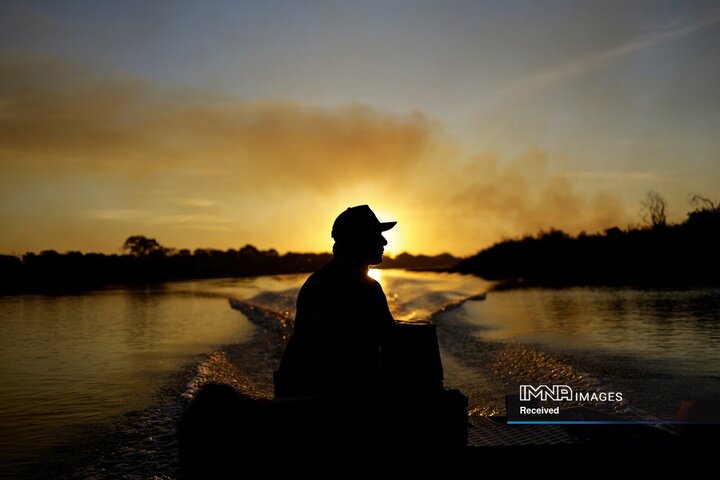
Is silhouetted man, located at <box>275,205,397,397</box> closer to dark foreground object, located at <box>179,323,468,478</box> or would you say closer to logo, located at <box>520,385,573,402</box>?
dark foreground object, located at <box>179,323,468,478</box>

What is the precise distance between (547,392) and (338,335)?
7347mm

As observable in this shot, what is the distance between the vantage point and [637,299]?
26.3 metres

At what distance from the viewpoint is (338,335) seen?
422 cm

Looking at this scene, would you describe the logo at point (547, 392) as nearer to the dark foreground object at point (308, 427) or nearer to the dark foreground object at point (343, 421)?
the dark foreground object at point (343, 421)

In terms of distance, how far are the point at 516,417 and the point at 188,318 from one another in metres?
23.7

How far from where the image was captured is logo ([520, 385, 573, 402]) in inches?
372

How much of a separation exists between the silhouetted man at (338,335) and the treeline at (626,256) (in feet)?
119

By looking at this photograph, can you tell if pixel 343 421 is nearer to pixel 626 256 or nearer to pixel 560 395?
pixel 560 395

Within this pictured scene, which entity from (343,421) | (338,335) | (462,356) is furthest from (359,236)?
(462,356)

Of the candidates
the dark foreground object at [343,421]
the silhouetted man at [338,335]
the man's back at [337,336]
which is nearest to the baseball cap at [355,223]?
the silhouetted man at [338,335]

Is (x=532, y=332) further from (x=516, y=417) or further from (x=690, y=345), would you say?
(x=516, y=417)

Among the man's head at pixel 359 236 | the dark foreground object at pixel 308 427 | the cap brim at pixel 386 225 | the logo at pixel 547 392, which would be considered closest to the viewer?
the dark foreground object at pixel 308 427

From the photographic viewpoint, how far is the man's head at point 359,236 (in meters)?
4.39

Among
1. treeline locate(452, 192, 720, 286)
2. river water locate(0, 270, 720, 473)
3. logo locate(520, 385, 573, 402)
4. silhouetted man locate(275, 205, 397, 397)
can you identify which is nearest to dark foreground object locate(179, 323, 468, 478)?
silhouetted man locate(275, 205, 397, 397)
